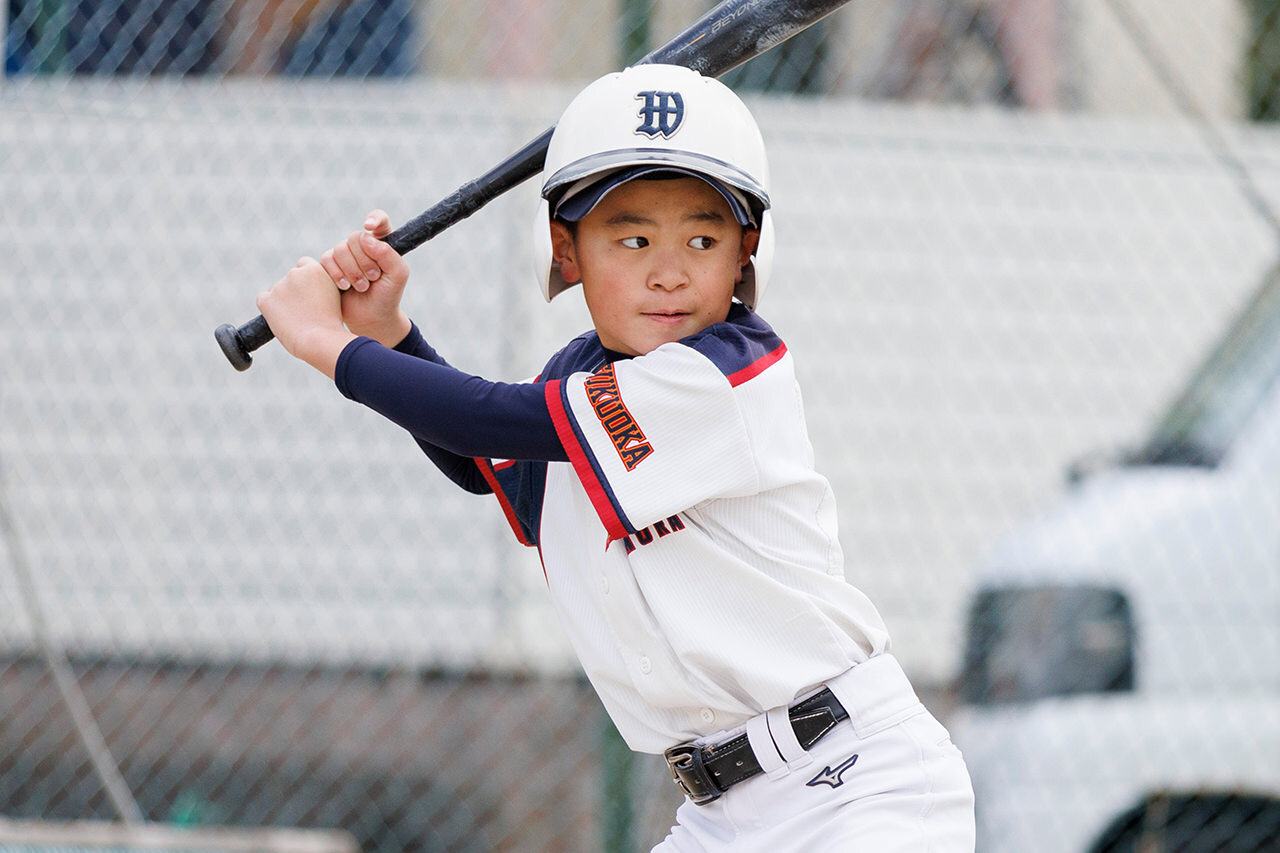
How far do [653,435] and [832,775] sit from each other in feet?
1.73

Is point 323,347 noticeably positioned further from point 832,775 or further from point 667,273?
point 832,775

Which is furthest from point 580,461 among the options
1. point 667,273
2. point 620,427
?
point 667,273

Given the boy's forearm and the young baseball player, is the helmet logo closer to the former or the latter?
the young baseball player

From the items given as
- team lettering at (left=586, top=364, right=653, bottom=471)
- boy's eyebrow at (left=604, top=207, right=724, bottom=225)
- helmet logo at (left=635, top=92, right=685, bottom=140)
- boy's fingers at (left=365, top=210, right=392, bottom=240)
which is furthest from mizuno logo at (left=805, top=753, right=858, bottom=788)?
boy's fingers at (left=365, top=210, right=392, bottom=240)

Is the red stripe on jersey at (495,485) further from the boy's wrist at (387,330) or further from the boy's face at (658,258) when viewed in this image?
the boy's face at (658,258)

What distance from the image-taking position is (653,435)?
1.81 meters

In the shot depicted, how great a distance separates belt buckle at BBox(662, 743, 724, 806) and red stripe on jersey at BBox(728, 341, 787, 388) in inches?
20.7

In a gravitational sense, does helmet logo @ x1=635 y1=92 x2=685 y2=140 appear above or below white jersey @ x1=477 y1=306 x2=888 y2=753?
above

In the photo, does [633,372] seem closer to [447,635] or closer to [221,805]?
[447,635]

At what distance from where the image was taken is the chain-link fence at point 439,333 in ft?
14.5

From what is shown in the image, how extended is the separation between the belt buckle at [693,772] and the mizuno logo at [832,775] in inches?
5.7

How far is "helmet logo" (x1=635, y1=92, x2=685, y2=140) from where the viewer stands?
1.83 meters

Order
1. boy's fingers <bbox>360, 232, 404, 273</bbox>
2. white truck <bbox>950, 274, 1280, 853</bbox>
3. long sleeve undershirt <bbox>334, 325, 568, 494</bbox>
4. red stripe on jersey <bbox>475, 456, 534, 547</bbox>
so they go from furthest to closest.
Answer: white truck <bbox>950, 274, 1280, 853</bbox> < red stripe on jersey <bbox>475, 456, 534, 547</bbox> < boy's fingers <bbox>360, 232, 404, 273</bbox> < long sleeve undershirt <bbox>334, 325, 568, 494</bbox>

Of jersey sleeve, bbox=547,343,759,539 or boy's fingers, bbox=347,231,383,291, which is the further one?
boy's fingers, bbox=347,231,383,291
